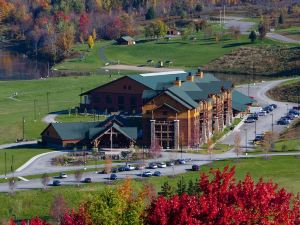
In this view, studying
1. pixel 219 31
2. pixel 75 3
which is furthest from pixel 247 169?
pixel 75 3

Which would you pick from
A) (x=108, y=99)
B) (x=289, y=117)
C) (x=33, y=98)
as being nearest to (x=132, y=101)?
(x=108, y=99)

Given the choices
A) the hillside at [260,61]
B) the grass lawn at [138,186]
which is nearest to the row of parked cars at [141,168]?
the grass lawn at [138,186]

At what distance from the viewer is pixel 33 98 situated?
10031 centimetres

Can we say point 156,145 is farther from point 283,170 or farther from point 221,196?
point 221,196

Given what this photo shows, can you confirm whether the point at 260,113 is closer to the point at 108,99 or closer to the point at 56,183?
the point at 108,99

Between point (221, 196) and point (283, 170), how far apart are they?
29.3m

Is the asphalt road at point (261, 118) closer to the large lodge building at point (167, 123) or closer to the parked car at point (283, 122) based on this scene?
the parked car at point (283, 122)

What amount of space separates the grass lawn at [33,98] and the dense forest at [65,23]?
42.3m

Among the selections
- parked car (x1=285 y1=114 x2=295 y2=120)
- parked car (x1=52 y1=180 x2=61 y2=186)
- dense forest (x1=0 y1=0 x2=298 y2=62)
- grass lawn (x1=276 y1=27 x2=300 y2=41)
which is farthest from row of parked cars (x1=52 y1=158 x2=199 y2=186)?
dense forest (x1=0 y1=0 x2=298 y2=62)

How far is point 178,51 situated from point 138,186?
99.8 metres

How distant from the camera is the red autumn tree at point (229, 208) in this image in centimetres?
2609

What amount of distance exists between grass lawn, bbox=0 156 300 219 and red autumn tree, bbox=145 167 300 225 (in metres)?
20.3

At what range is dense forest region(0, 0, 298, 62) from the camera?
544 ft

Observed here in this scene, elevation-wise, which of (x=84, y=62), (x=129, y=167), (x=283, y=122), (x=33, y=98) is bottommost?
(x=84, y=62)
